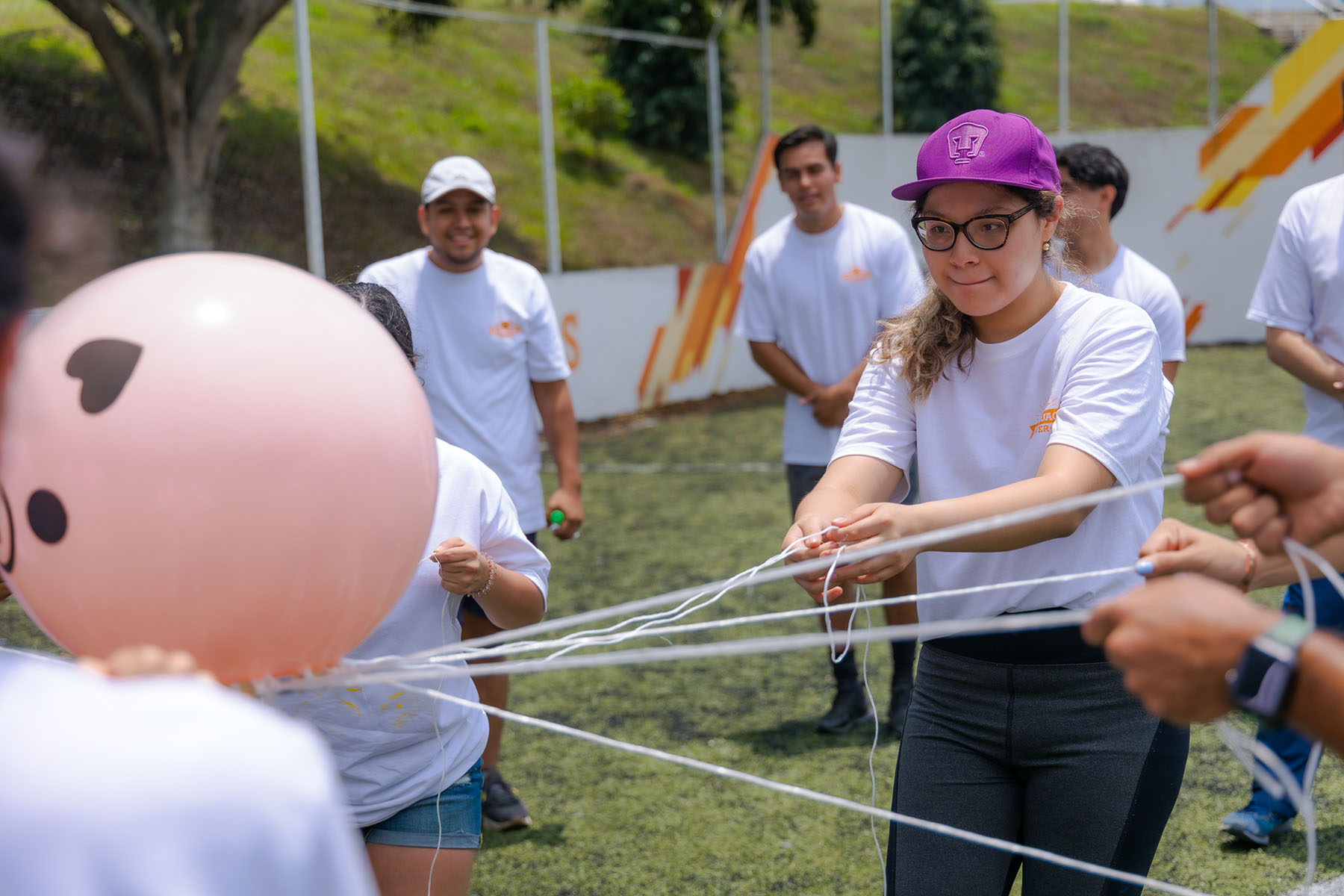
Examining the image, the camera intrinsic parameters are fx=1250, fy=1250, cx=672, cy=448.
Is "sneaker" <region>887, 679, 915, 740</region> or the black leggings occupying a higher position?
the black leggings

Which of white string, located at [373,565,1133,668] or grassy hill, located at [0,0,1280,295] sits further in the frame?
grassy hill, located at [0,0,1280,295]

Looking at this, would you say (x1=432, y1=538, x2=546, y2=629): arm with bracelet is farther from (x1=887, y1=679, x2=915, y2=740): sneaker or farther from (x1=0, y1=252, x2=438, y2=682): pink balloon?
(x1=887, y1=679, x2=915, y2=740): sneaker

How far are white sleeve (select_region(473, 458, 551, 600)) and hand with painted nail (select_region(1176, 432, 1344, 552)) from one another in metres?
1.39

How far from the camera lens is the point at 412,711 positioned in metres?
2.29

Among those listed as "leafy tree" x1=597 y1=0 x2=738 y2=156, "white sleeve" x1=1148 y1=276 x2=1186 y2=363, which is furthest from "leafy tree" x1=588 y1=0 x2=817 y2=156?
"white sleeve" x1=1148 y1=276 x2=1186 y2=363

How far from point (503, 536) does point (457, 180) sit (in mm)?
2093

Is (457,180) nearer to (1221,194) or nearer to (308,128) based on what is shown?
(308,128)

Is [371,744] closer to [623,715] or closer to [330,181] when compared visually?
[623,715]

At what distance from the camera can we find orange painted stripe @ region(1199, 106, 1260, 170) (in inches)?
580

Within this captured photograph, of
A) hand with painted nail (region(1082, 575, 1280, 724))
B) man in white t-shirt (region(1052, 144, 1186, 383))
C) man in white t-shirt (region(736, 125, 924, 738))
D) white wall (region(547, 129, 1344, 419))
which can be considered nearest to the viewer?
hand with painted nail (region(1082, 575, 1280, 724))

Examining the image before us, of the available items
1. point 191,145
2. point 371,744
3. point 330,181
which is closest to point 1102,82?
point 330,181

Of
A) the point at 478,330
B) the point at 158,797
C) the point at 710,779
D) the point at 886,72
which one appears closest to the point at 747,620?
the point at 158,797

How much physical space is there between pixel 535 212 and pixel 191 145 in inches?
172

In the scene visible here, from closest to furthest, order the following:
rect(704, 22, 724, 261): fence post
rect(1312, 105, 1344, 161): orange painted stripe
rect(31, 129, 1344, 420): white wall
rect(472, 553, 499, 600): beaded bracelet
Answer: rect(472, 553, 499, 600): beaded bracelet
rect(704, 22, 724, 261): fence post
rect(31, 129, 1344, 420): white wall
rect(1312, 105, 1344, 161): orange painted stripe
